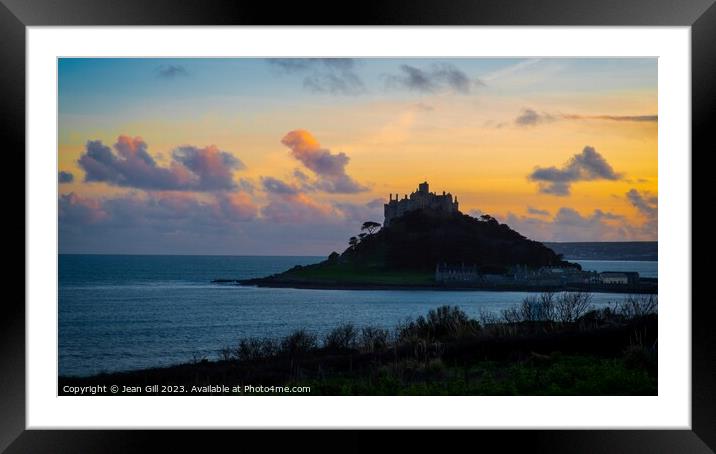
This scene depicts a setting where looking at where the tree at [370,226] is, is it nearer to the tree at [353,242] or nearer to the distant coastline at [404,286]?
the tree at [353,242]

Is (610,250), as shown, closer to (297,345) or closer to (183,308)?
(297,345)

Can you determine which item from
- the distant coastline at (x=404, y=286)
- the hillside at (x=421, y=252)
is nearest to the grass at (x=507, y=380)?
the distant coastline at (x=404, y=286)

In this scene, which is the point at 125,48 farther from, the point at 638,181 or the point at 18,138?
the point at 638,181

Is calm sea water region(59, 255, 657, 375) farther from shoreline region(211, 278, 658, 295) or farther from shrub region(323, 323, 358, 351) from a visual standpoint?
shrub region(323, 323, 358, 351)

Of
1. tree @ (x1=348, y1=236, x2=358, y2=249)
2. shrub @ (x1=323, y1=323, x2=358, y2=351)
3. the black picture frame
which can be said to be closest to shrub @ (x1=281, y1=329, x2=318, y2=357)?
shrub @ (x1=323, y1=323, x2=358, y2=351)

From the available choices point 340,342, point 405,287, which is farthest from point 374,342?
point 405,287

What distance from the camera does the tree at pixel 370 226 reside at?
16783mm

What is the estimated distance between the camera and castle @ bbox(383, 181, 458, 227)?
53.2 ft

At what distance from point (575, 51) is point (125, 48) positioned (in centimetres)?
330

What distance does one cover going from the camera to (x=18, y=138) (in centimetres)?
423

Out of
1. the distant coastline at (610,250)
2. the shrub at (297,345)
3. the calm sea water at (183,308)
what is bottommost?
the calm sea water at (183,308)

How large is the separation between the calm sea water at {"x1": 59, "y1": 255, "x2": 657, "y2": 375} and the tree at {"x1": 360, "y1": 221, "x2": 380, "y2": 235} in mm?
1808

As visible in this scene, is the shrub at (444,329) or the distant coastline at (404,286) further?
the distant coastline at (404,286)

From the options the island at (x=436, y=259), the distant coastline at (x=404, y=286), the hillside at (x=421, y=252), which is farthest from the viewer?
the hillside at (x=421, y=252)
